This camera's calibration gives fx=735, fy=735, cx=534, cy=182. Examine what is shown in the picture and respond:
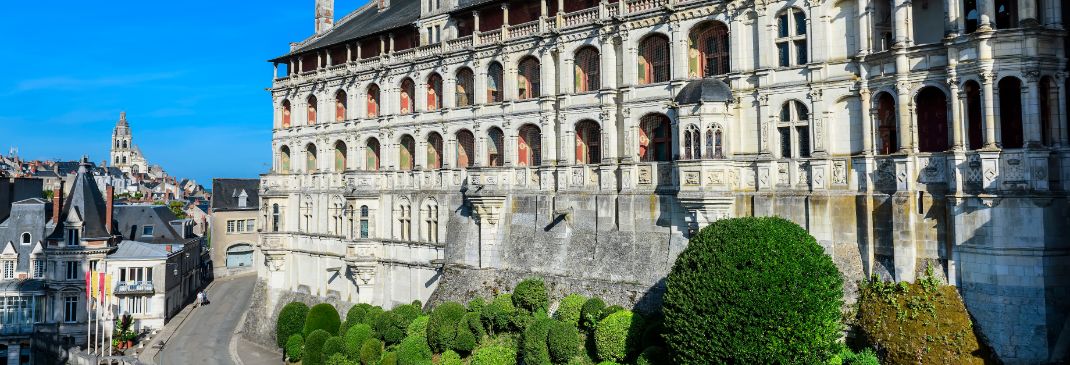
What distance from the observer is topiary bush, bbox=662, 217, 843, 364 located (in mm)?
22500

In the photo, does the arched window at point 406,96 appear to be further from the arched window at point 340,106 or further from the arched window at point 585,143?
the arched window at point 585,143

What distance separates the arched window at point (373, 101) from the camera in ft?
165

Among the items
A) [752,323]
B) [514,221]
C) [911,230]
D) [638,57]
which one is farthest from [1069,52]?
[514,221]

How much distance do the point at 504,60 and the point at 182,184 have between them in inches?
6519

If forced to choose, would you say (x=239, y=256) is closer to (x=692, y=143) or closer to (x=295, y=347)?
(x=295, y=347)

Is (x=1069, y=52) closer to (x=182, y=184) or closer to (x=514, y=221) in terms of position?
(x=514, y=221)

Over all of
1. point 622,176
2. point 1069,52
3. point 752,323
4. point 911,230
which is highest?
point 1069,52

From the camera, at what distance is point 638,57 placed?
115 ft

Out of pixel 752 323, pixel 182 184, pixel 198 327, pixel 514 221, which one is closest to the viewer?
pixel 752 323

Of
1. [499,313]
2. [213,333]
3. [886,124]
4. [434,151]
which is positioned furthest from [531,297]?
[213,333]

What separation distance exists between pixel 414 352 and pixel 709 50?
19.4 m

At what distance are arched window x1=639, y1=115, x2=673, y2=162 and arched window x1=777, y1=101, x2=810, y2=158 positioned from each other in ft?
18.5

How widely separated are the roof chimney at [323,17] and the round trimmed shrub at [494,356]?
3725cm

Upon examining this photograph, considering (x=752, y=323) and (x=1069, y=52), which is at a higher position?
(x=1069, y=52)
